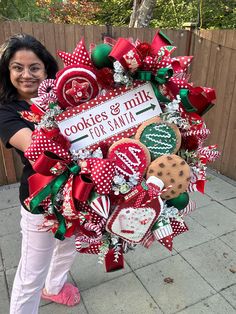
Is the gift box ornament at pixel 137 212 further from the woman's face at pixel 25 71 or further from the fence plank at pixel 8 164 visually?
the fence plank at pixel 8 164

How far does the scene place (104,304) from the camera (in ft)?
6.52

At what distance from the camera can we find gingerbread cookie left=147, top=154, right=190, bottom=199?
984 millimetres

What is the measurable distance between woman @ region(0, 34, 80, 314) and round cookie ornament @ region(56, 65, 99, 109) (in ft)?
1.14

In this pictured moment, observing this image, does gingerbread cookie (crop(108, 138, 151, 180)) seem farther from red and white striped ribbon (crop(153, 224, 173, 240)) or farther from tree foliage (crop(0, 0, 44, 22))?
tree foliage (crop(0, 0, 44, 22))

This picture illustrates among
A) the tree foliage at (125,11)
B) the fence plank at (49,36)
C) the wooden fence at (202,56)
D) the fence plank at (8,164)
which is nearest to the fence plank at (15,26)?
the wooden fence at (202,56)

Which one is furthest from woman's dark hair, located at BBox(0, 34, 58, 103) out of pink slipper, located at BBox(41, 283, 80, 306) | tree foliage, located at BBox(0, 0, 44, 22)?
tree foliage, located at BBox(0, 0, 44, 22)

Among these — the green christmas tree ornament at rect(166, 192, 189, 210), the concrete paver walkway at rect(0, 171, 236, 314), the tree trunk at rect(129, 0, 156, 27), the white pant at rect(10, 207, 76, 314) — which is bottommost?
the concrete paver walkway at rect(0, 171, 236, 314)

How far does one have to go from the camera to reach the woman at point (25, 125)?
4.35ft

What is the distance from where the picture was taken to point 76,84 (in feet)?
3.17

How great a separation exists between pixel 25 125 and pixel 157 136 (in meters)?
0.63

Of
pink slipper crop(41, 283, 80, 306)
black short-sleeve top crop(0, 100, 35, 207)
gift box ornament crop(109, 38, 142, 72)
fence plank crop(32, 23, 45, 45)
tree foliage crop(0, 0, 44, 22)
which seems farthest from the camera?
tree foliage crop(0, 0, 44, 22)

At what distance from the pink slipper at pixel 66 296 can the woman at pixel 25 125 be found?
34 cm

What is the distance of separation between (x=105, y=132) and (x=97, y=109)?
8 cm

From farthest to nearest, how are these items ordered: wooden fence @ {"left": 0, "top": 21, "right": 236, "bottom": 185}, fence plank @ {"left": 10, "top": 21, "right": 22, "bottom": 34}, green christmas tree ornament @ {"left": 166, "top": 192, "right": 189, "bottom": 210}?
1. wooden fence @ {"left": 0, "top": 21, "right": 236, "bottom": 185}
2. fence plank @ {"left": 10, "top": 21, "right": 22, "bottom": 34}
3. green christmas tree ornament @ {"left": 166, "top": 192, "right": 189, "bottom": 210}
